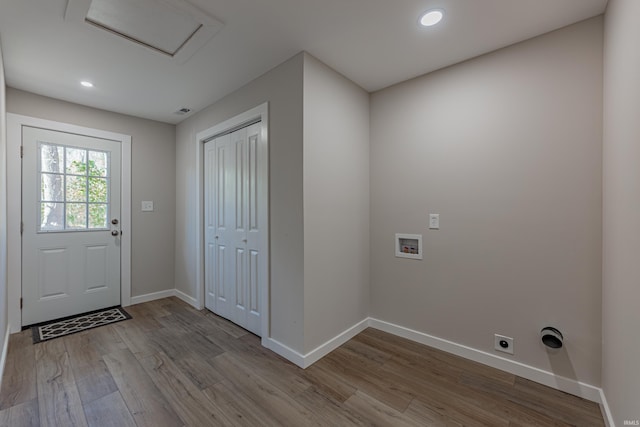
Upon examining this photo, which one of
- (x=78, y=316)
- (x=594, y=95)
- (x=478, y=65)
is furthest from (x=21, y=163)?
(x=594, y=95)

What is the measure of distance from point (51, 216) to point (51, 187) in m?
0.32

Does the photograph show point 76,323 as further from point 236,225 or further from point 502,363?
point 502,363

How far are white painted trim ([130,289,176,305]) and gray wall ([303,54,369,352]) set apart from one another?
2.65m

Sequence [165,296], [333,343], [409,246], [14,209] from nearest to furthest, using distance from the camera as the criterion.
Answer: [333,343], [409,246], [14,209], [165,296]

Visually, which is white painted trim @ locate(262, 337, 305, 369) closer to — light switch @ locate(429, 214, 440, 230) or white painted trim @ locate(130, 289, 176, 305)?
light switch @ locate(429, 214, 440, 230)

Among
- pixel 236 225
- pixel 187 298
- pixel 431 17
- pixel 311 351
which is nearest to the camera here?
pixel 431 17

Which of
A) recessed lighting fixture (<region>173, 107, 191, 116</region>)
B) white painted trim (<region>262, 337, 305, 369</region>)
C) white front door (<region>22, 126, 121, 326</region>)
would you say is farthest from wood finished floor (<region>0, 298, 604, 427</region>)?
recessed lighting fixture (<region>173, 107, 191, 116</region>)

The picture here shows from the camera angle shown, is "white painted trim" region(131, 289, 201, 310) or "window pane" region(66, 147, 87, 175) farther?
"white painted trim" region(131, 289, 201, 310)

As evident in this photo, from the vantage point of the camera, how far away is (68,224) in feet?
10.0

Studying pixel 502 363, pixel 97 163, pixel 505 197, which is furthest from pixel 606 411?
pixel 97 163

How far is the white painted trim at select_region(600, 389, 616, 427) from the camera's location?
4.83 feet

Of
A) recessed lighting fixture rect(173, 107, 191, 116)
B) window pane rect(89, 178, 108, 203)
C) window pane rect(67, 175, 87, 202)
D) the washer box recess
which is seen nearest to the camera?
the washer box recess

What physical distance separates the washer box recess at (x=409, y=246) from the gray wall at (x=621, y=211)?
1.19 meters

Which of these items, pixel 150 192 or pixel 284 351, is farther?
pixel 150 192
